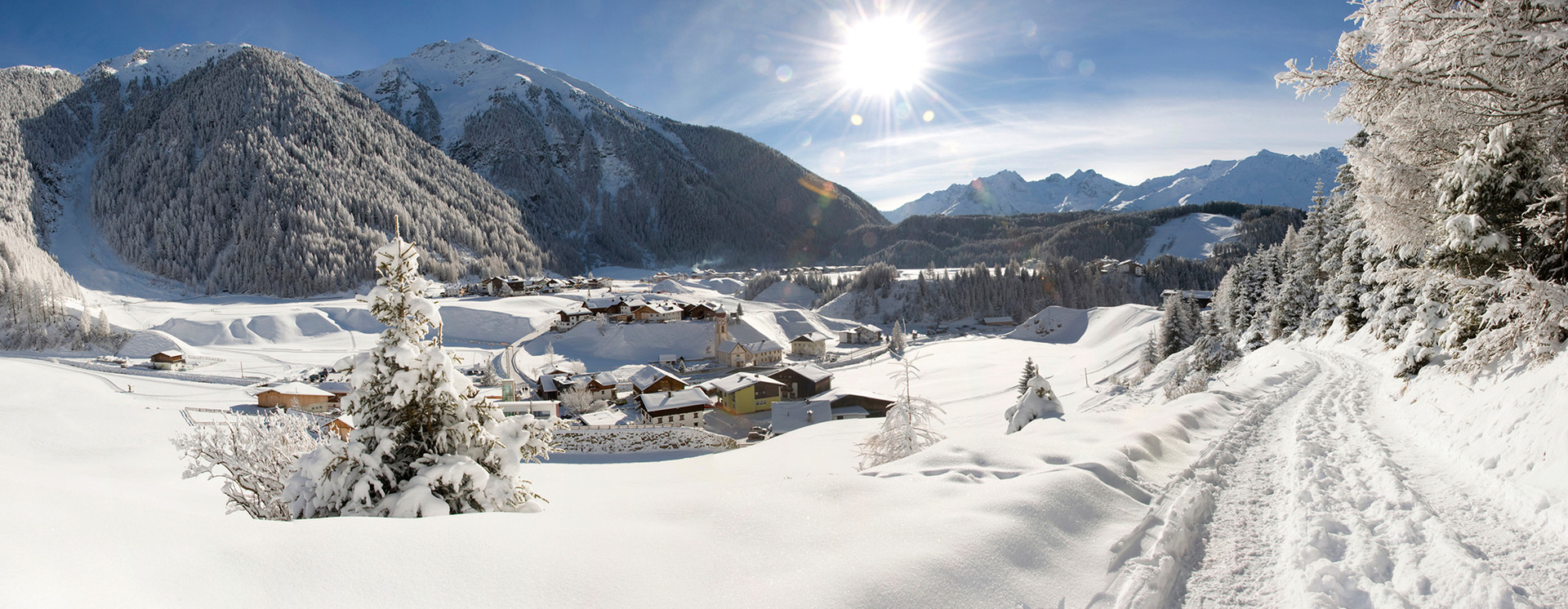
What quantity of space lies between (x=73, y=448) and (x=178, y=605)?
108ft

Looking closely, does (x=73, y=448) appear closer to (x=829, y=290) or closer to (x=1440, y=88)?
(x=1440, y=88)

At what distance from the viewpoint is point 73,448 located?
77.5 ft

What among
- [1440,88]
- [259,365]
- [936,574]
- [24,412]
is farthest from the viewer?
[259,365]

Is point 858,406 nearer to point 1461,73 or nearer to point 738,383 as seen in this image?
point 738,383

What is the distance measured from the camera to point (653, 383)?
37.7 metres

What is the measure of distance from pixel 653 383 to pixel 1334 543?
35.0 metres

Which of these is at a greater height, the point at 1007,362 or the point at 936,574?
the point at 936,574

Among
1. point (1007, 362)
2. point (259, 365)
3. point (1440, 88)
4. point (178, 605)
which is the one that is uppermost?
point (1440, 88)

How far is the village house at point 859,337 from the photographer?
75250 millimetres

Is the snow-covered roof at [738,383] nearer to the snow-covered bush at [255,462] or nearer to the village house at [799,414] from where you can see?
the village house at [799,414]

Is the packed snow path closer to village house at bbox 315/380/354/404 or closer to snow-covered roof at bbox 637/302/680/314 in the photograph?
village house at bbox 315/380/354/404

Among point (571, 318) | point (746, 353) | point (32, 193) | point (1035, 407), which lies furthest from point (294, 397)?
point (32, 193)

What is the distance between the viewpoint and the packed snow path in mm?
4723

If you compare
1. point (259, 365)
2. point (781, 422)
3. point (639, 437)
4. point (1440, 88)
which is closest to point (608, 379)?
point (781, 422)
